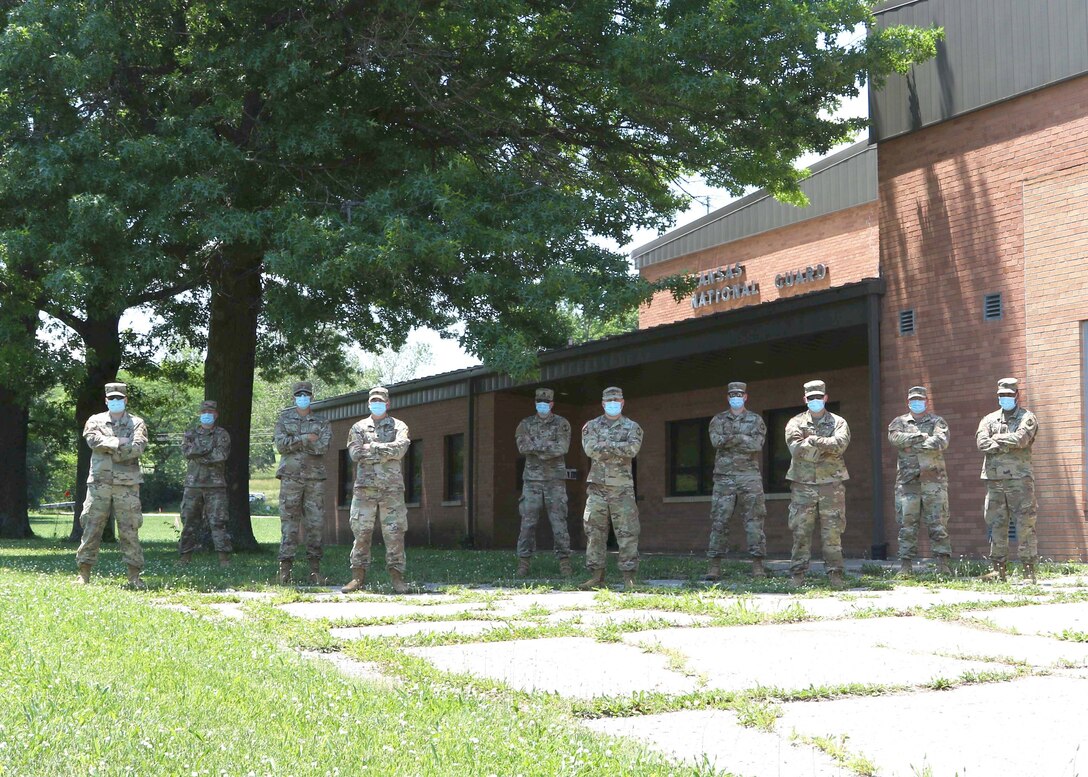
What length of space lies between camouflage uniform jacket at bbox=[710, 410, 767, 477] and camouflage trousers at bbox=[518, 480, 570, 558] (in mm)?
2007

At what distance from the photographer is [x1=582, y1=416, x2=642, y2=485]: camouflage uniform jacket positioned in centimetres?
1205

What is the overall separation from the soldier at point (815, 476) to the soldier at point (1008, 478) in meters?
1.70

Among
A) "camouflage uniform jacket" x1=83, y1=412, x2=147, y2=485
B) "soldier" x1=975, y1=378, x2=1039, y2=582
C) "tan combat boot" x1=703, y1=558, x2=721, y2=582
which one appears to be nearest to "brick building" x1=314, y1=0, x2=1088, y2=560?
"soldier" x1=975, y1=378, x2=1039, y2=582

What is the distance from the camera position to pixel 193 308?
82.2 feet

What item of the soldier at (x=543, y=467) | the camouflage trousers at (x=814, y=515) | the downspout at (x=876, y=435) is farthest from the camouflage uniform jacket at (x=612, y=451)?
the downspout at (x=876, y=435)

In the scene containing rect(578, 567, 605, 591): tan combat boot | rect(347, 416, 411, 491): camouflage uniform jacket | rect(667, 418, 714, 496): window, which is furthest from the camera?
rect(667, 418, 714, 496): window

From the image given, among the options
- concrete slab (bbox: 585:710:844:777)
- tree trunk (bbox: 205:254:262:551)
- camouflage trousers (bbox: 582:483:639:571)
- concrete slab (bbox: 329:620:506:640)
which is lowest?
concrete slab (bbox: 585:710:844:777)

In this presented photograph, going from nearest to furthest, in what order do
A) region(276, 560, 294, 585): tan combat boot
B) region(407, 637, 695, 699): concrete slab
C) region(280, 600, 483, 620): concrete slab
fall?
region(407, 637, 695, 699): concrete slab → region(280, 600, 483, 620): concrete slab → region(276, 560, 294, 585): tan combat boot

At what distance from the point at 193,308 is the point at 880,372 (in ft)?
50.0

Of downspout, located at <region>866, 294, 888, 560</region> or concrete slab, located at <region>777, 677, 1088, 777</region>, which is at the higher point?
downspout, located at <region>866, 294, 888, 560</region>

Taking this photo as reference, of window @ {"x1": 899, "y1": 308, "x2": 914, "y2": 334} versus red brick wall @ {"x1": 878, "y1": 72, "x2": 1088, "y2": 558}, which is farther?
window @ {"x1": 899, "y1": 308, "x2": 914, "y2": 334}

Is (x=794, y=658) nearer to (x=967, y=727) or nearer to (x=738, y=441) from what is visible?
(x=967, y=727)

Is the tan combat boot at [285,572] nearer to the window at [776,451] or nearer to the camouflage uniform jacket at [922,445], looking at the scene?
the camouflage uniform jacket at [922,445]

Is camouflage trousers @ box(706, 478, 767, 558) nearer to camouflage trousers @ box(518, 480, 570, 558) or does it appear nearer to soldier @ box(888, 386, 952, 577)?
soldier @ box(888, 386, 952, 577)
